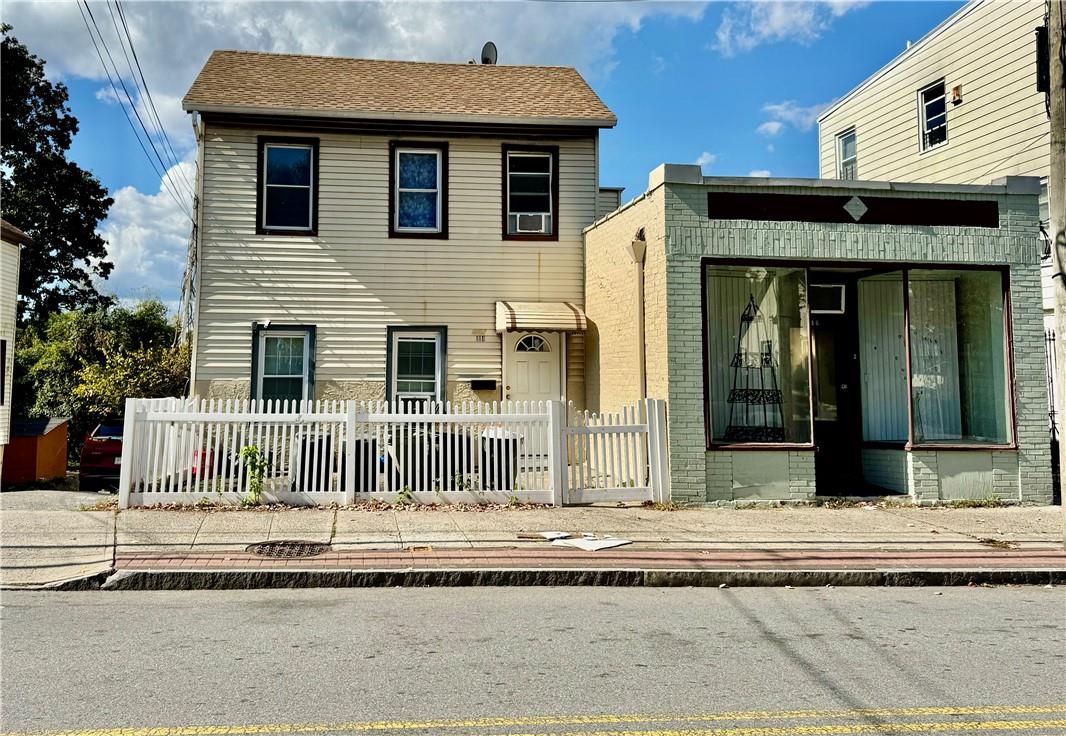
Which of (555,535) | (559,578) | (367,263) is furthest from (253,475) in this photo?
(367,263)

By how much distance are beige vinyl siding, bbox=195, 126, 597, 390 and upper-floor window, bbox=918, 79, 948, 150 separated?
738cm

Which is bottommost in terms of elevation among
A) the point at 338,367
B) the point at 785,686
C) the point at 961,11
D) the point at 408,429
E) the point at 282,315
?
the point at 785,686

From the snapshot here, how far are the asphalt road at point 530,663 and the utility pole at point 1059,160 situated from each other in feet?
9.72

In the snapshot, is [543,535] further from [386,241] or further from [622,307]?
[386,241]

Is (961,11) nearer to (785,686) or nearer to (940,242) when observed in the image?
(940,242)

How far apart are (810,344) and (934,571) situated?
446cm

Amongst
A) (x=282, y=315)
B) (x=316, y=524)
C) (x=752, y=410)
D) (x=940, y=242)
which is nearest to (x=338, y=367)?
(x=282, y=315)

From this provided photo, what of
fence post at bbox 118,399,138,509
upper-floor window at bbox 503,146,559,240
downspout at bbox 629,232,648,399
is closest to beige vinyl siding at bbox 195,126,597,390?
upper-floor window at bbox 503,146,559,240

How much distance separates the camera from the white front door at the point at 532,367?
14.9 metres

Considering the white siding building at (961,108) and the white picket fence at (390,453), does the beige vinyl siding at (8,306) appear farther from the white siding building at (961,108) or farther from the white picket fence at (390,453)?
the white siding building at (961,108)

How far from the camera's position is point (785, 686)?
4.59 m

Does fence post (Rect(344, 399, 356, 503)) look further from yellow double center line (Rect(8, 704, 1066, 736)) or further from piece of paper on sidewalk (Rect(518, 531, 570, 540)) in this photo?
yellow double center line (Rect(8, 704, 1066, 736))

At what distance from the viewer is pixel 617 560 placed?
7.84 meters

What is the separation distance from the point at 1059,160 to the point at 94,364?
792 inches
